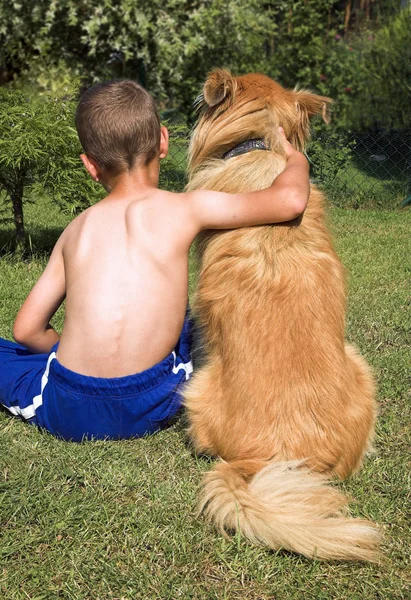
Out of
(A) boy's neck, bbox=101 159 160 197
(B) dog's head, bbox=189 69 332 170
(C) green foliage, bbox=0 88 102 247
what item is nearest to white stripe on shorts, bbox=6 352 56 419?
(A) boy's neck, bbox=101 159 160 197

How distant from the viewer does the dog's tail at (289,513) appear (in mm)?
1984

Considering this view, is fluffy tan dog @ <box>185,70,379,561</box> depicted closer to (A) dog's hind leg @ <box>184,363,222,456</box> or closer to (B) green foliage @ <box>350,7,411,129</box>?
(A) dog's hind leg @ <box>184,363,222,456</box>

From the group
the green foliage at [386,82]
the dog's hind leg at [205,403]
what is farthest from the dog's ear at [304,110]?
the green foliage at [386,82]

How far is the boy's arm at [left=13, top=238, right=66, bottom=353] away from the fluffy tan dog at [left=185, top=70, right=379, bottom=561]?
648 millimetres

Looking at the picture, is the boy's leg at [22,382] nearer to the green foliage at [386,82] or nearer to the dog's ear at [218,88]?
the dog's ear at [218,88]

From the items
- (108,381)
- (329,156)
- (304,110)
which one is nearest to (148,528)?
(108,381)

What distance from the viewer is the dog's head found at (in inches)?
108

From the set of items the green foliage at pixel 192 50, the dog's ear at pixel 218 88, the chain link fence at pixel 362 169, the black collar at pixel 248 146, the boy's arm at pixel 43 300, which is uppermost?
the dog's ear at pixel 218 88

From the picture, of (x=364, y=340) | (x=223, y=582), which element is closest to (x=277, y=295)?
(x=223, y=582)

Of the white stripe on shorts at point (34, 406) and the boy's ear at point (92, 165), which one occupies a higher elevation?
the boy's ear at point (92, 165)

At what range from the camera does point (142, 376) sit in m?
2.62

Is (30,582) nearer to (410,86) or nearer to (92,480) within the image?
(92,480)

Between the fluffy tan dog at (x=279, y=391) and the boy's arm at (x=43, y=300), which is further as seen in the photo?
the boy's arm at (x=43, y=300)

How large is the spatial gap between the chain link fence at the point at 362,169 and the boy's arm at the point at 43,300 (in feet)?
20.6
